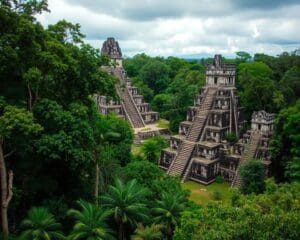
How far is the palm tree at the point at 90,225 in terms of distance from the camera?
1338cm

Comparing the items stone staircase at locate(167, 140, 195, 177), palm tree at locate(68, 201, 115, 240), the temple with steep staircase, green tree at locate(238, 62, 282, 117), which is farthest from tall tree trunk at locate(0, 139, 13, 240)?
green tree at locate(238, 62, 282, 117)

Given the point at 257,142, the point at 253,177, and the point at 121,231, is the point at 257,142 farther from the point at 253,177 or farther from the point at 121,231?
the point at 121,231

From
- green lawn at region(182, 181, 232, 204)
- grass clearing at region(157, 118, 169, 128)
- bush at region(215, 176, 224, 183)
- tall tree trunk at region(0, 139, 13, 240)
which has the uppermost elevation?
tall tree trunk at region(0, 139, 13, 240)

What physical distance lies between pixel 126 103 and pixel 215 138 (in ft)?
67.0

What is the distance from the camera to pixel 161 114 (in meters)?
53.8

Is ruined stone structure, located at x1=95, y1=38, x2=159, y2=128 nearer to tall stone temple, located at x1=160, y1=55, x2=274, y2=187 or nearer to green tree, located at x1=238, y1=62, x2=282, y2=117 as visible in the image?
tall stone temple, located at x1=160, y1=55, x2=274, y2=187

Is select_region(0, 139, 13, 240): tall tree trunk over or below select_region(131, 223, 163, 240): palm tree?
over

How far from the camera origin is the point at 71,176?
1778 cm

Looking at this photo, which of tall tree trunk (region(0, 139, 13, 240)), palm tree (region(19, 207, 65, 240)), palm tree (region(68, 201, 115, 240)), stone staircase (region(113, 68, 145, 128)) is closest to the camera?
palm tree (region(19, 207, 65, 240))

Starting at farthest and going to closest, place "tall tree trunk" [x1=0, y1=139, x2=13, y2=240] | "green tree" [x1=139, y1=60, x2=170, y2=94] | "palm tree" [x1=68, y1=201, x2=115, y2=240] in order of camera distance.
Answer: "green tree" [x1=139, y1=60, x2=170, y2=94] → "tall tree trunk" [x1=0, y1=139, x2=13, y2=240] → "palm tree" [x1=68, y1=201, x2=115, y2=240]

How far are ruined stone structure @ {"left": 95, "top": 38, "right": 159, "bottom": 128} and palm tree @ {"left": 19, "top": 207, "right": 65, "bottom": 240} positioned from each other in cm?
3045

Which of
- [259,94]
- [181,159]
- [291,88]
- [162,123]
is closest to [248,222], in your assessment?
[181,159]

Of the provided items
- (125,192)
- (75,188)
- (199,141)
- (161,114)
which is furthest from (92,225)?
(161,114)

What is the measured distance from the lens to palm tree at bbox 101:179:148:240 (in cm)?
1530
